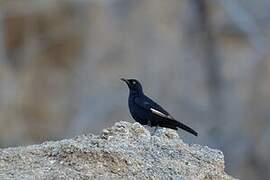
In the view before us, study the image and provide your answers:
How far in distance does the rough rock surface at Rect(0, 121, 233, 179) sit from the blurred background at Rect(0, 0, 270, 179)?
31.1ft

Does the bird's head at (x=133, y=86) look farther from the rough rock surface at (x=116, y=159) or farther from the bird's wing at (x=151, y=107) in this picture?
the rough rock surface at (x=116, y=159)

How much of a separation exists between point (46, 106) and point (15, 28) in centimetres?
128

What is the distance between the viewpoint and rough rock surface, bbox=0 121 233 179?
4.83 m

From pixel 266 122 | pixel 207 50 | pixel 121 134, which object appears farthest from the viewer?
pixel 207 50

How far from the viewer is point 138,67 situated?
55.3 feet

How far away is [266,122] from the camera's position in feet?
51.6

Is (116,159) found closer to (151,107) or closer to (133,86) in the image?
(151,107)

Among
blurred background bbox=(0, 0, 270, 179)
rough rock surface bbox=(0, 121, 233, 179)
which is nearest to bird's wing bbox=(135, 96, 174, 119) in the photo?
rough rock surface bbox=(0, 121, 233, 179)

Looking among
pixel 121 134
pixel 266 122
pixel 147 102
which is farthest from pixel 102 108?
pixel 121 134

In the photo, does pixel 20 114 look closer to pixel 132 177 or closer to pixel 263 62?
pixel 263 62

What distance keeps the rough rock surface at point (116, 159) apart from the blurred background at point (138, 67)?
948 centimetres

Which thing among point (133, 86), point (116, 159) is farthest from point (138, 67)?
point (116, 159)

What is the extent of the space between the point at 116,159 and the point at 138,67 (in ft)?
39.4


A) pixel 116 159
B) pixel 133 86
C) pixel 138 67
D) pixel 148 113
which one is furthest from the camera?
pixel 138 67
